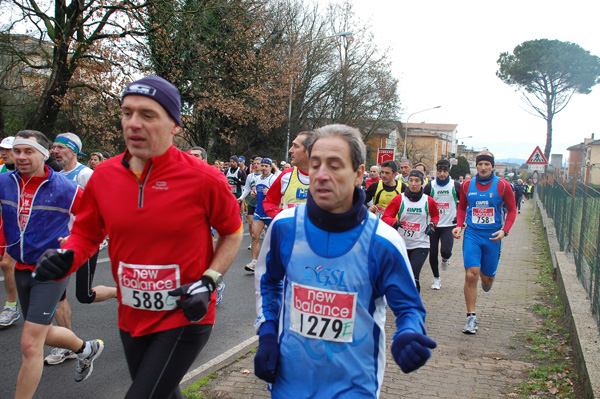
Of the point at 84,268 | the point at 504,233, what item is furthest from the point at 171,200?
the point at 504,233

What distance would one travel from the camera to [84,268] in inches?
184

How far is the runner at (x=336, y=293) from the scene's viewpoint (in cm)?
220

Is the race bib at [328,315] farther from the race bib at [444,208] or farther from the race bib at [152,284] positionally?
the race bib at [444,208]

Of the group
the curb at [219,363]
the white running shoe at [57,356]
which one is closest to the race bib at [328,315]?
the curb at [219,363]

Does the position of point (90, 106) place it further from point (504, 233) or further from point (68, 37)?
point (504, 233)

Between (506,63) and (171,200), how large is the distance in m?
64.8

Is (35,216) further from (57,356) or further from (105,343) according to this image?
(105,343)

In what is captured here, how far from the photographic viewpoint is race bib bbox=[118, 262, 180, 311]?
8.69ft

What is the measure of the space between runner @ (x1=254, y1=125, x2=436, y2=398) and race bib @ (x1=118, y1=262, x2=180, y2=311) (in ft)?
1.99

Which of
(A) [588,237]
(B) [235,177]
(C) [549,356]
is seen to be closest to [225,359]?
(C) [549,356]

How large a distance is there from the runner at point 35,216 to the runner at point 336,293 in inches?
90.8

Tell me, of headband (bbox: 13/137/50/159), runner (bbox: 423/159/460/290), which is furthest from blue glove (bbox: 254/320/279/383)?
runner (bbox: 423/159/460/290)

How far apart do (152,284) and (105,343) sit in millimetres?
3200

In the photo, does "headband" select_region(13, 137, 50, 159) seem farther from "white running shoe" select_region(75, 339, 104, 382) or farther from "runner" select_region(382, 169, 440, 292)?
"runner" select_region(382, 169, 440, 292)
